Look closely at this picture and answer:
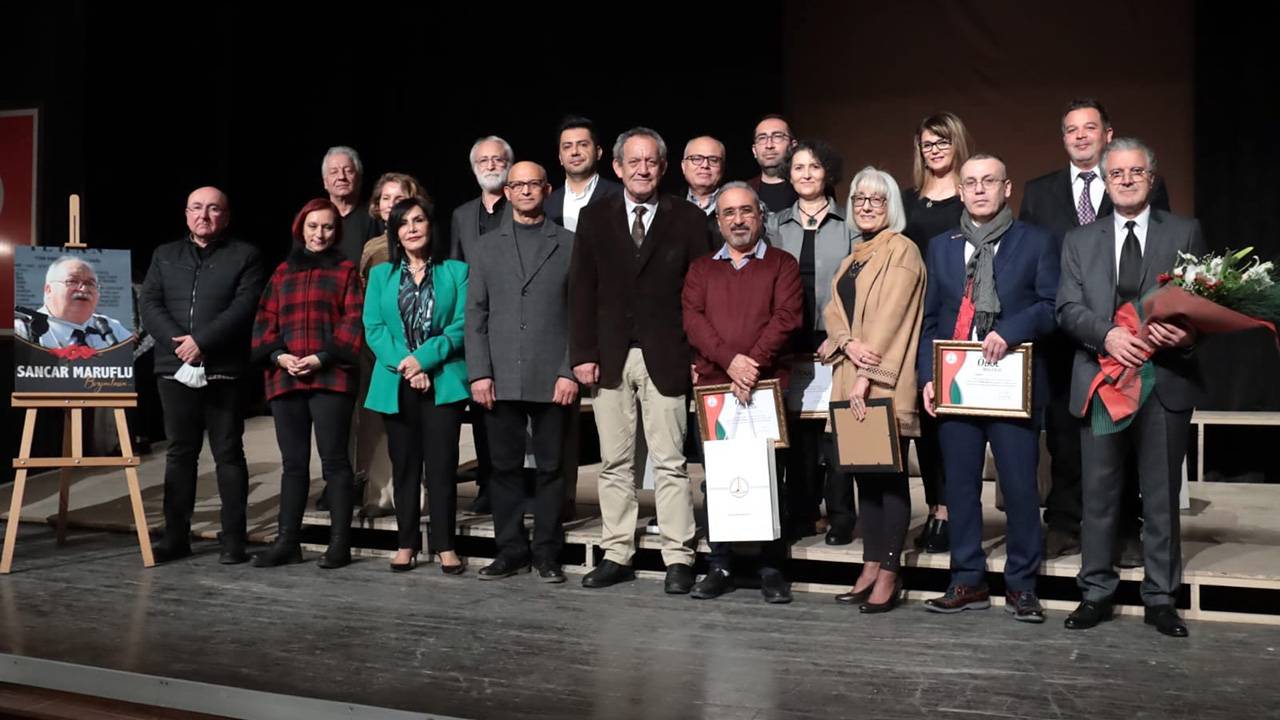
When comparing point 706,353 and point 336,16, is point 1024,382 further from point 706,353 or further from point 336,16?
point 336,16

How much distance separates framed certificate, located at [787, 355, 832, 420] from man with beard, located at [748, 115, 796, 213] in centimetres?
72

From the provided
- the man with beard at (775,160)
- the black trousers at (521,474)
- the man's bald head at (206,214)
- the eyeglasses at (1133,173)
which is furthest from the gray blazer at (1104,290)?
the man's bald head at (206,214)

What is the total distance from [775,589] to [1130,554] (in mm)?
1218

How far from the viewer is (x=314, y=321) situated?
15.2 ft

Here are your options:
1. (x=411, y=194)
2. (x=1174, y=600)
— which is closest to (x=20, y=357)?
(x=411, y=194)

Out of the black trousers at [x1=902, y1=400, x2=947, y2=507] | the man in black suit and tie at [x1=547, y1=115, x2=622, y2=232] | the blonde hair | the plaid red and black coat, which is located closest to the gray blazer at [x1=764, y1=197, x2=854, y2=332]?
the blonde hair

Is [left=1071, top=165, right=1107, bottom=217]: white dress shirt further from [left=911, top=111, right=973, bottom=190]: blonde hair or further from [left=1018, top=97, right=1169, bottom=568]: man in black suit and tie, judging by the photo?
[left=911, top=111, right=973, bottom=190]: blonde hair

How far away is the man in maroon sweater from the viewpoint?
4020 millimetres

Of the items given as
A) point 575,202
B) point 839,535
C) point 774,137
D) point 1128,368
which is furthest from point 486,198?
point 1128,368

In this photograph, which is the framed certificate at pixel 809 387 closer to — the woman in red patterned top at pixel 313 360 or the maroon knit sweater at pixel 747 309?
the maroon knit sweater at pixel 747 309

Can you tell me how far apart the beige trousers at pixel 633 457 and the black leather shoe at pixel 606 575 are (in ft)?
0.09

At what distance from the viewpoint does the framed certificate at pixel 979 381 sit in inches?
149

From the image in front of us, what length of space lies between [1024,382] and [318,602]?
249 centimetres

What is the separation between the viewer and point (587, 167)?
4.77m
